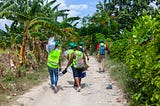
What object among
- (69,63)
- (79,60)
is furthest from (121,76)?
(69,63)

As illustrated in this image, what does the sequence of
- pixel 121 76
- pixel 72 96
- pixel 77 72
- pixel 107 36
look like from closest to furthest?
1. pixel 72 96
2. pixel 77 72
3. pixel 121 76
4. pixel 107 36

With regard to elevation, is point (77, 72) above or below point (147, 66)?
below

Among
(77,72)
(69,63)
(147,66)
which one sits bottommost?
(77,72)

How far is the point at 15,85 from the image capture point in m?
11.9

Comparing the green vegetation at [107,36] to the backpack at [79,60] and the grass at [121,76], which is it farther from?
the backpack at [79,60]

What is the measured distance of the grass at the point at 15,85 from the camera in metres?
10.3

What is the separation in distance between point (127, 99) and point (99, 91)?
2.15 m

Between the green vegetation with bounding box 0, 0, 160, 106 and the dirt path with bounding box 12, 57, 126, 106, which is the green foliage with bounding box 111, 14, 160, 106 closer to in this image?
the green vegetation with bounding box 0, 0, 160, 106

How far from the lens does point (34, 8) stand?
49.0 feet

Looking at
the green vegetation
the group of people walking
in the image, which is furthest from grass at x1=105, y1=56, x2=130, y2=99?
the group of people walking

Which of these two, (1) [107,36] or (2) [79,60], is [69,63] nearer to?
(2) [79,60]

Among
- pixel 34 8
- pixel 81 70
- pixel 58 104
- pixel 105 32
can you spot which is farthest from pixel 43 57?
pixel 105 32

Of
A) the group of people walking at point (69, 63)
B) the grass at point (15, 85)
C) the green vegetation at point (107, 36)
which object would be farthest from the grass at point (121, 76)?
the grass at point (15, 85)

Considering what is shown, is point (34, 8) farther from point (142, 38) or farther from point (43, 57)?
point (43, 57)
